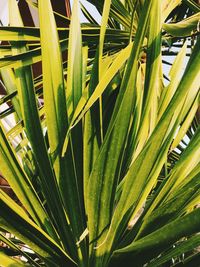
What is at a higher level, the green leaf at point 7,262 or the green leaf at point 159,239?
the green leaf at point 159,239

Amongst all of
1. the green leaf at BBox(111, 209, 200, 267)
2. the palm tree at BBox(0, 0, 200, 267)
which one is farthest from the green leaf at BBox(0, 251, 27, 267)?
the green leaf at BBox(111, 209, 200, 267)

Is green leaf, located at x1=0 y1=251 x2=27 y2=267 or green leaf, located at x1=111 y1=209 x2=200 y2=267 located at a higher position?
green leaf, located at x1=111 y1=209 x2=200 y2=267

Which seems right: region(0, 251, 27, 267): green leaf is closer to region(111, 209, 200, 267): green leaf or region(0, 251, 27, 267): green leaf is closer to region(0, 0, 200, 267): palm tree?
region(0, 0, 200, 267): palm tree

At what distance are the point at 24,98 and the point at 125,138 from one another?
0.23 m

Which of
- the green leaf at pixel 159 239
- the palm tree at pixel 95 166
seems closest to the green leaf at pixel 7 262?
the palm tree at pixel 95 166

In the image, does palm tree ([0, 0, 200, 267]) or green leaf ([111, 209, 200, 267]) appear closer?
green leaf ([111, 209, 200, 267])

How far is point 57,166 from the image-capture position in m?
0.68

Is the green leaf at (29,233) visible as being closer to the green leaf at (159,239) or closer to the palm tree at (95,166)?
the palm tree at (95,166)

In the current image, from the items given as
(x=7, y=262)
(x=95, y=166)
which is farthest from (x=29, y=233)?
(x=95, y=166)

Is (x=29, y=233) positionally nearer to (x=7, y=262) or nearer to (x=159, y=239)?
(x=7, y=262)

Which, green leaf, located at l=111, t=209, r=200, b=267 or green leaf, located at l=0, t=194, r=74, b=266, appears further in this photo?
green leaf, located at l=0, t=194, r=74, b=266

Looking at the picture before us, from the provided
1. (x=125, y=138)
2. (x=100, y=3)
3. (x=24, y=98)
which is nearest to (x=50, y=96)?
(x=24, y=98)

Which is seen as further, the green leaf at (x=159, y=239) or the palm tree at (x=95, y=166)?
the palm tree at (x=95, y=166)

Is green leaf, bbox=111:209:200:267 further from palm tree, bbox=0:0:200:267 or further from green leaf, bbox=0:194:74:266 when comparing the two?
green leaf, bbox=0:194:74:266
